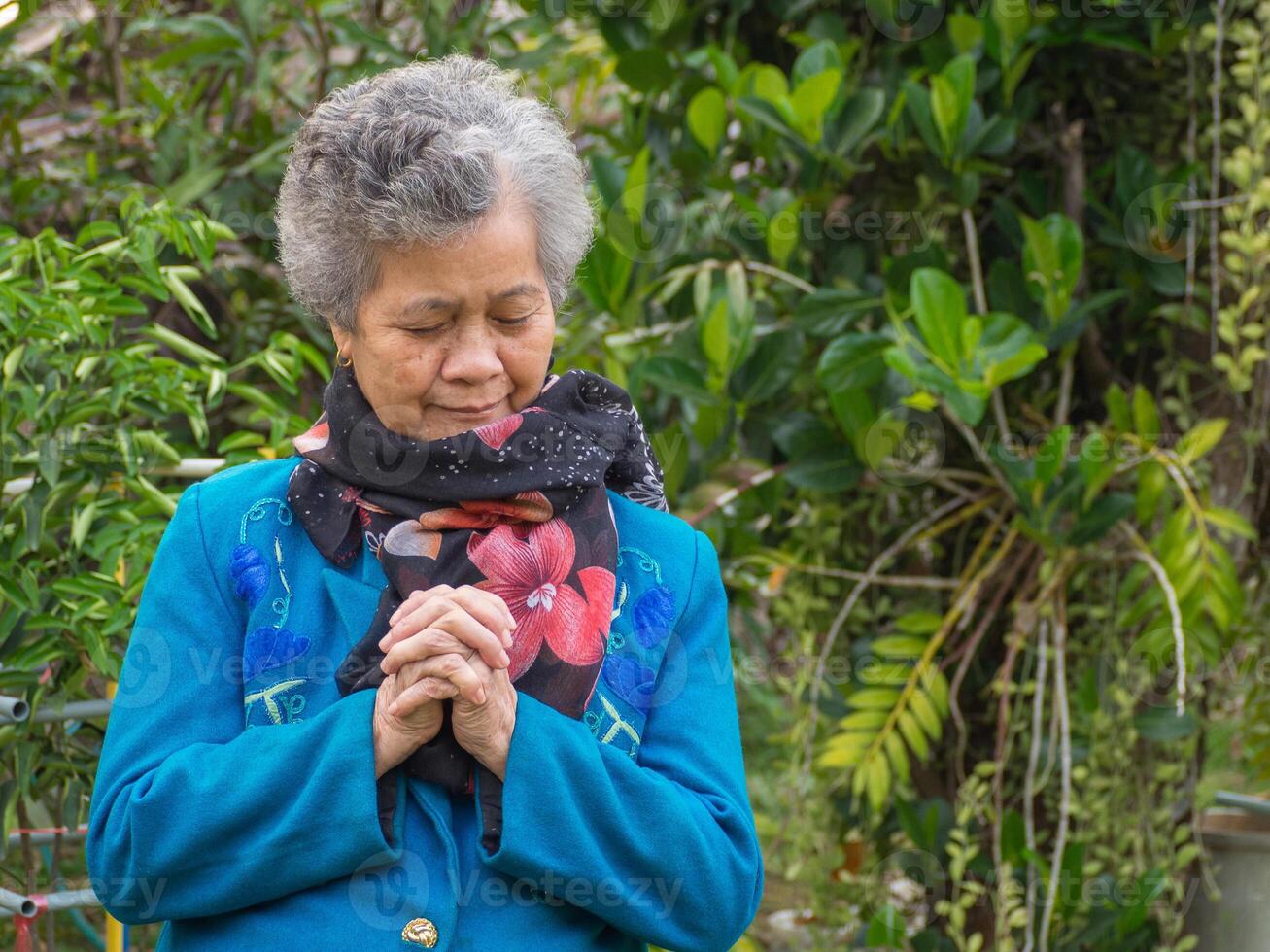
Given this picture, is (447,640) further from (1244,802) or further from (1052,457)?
(1244,802)

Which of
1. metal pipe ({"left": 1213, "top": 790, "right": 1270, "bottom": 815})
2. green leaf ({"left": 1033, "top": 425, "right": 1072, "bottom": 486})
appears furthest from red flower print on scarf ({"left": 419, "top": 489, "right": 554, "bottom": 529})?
metal pipe ({"left": 1213, "top": 790, "right": 1270, "bottom": 815})

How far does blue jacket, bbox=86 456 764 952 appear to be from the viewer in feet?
4.13

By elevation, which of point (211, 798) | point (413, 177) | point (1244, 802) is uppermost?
point (413, 177)

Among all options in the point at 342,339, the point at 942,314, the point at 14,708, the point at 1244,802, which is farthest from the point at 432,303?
the point at 1244,802

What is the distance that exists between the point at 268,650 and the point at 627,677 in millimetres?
350

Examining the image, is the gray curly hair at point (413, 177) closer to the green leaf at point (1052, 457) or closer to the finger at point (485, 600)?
the finger at point (485, 600)

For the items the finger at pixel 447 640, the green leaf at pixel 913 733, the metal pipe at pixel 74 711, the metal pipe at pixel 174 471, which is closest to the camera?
the finger at pixel 447 640

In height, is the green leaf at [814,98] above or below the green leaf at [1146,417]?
above

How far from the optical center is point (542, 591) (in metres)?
1.36

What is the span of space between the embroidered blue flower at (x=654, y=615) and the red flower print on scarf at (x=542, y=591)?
0.17 ft

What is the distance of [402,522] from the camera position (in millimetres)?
1380

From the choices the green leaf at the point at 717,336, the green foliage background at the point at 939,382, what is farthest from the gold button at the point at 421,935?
the green leaf at the point at 717,336

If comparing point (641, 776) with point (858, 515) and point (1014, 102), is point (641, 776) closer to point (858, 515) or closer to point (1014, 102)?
point (858, 515)

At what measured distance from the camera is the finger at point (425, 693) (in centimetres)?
123
